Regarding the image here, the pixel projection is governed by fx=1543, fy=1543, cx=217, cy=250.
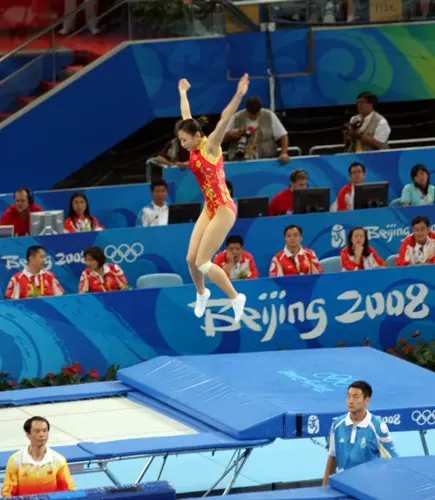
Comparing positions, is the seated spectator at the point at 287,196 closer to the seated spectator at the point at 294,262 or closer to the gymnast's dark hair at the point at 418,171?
the gymnast's dark hair at the point at 418,171

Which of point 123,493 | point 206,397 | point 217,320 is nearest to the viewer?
point 123,493

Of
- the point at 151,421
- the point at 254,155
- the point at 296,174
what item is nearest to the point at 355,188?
the point at 296,174

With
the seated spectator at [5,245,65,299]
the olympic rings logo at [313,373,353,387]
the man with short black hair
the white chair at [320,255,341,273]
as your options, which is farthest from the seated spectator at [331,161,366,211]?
the man with short black hair

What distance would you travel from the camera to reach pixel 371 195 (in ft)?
49.6

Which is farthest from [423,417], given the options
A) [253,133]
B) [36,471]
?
[253,133]

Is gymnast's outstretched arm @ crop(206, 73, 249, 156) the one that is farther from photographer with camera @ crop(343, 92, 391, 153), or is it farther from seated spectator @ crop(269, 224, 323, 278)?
photographer with camera @ crop(343, 92, 391, 153)

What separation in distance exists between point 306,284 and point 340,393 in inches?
93.4

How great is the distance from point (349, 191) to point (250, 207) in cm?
118

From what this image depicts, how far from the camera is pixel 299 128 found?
18.9m

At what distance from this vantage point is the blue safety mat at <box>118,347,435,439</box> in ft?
34.7

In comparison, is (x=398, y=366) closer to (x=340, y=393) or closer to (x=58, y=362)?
(x=340, y=393)

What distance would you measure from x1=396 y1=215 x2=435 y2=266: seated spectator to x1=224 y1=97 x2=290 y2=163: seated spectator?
2.32 m

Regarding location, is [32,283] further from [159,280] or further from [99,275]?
[159,280]

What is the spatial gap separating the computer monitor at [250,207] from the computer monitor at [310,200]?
33 centimetres
